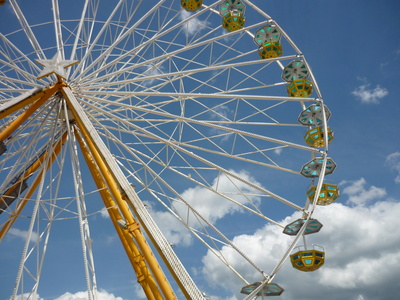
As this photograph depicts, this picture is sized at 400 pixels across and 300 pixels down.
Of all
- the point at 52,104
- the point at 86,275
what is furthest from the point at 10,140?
the point at 86,275

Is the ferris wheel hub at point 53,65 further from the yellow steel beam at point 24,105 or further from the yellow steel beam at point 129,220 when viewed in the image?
the yellow steel beam at point 129,220

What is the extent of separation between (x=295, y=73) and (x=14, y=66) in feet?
33.8

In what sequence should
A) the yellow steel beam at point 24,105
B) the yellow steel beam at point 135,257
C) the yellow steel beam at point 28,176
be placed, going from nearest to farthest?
the yellow steel beam at point 135,257 < the yellow steel beam at point 24,105 < the yellow steel beam at point 28,176

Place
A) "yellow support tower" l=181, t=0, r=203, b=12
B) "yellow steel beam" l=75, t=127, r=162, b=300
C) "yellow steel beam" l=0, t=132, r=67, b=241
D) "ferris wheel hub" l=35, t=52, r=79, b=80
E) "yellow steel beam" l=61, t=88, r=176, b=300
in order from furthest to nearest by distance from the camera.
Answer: "yellow support tower" l=181, t=0, r=203, b=12, "yellow steel beam" l=0, t=132, r=67, b=241, "ferris wheel hub" l=35, t=52, r=79, b=80, "yellow steel beam" l=75, t=127, r=162, b=300, "yellow steel beam" l=61, t=88, r=176, b=300

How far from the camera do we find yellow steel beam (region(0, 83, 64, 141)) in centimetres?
1037

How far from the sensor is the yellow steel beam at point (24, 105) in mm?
10367

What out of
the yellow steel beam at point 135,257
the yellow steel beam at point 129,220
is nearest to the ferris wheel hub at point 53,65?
the yellow steel beam at point 129,220

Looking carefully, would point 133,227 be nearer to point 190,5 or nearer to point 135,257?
point 135,257

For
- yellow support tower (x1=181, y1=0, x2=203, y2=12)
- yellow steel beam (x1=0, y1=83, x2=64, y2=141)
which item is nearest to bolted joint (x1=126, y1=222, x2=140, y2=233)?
yellow steel beam (x1=0, y1=83, x2=64, y2=141)

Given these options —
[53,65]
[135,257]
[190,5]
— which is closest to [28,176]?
[53,65]

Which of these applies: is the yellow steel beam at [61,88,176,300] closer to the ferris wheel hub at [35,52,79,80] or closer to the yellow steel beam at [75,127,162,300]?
the yellow steel beam at [75,127,162,300]

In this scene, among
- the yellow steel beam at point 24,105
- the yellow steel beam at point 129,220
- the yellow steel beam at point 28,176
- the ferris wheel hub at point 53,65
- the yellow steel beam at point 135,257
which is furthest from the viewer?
the yellow steel beam at point 28,176

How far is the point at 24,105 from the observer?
10.8 meters

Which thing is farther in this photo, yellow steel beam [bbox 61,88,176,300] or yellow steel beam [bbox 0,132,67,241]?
yellow steel beam [bbox 0,132,67,241]
